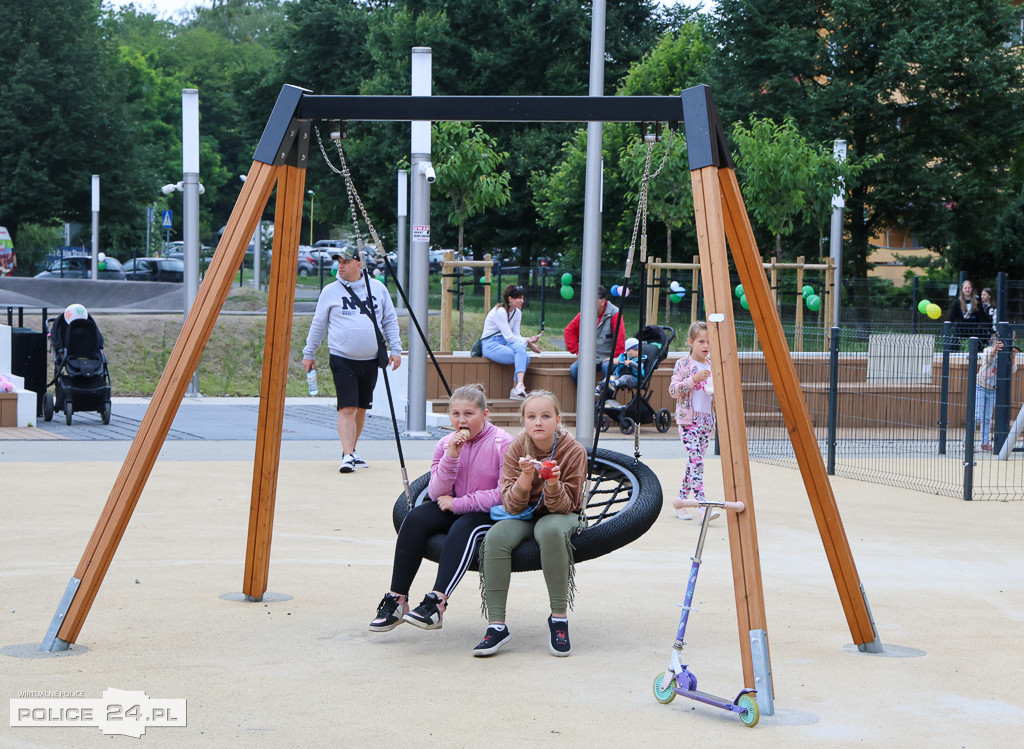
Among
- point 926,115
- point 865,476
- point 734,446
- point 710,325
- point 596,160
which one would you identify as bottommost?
point 865,476

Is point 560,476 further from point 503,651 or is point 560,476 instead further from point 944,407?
point 944,407

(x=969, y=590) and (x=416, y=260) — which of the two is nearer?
(x=969, y=590)

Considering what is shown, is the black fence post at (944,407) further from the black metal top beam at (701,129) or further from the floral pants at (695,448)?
the black metal top beam at (701,129)

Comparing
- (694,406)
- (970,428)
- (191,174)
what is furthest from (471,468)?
(191,174)

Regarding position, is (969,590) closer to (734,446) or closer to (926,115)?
(734,446)

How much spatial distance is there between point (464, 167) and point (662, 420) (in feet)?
22.1

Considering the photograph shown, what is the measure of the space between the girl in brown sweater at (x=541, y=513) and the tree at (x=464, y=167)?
14304 millimetres

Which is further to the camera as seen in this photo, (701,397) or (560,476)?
(701,397)

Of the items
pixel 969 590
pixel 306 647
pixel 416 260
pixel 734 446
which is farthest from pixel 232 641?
pixel 416 260

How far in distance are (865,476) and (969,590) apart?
488 centimetres

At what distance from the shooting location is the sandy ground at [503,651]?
14.1ft

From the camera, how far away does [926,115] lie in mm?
36594

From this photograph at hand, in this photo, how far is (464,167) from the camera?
775 inches

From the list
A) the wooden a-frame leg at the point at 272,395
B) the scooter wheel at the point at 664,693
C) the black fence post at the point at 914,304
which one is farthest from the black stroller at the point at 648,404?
the black fence post at the point at 914,304
